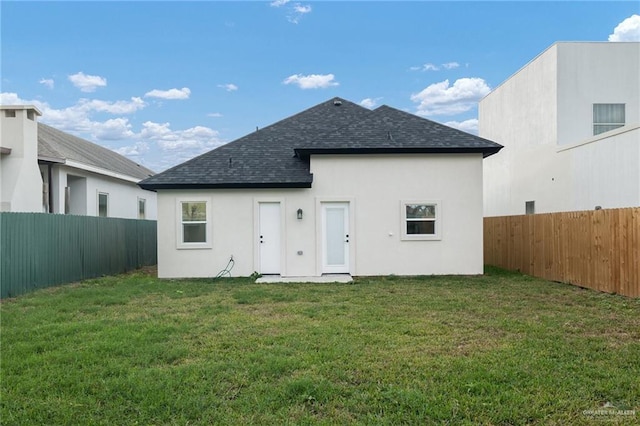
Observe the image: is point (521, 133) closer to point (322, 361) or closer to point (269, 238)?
point (269, 238)

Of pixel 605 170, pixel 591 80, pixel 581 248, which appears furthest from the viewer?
pixel 591 80

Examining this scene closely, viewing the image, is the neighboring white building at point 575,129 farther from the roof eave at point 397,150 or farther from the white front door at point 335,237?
the white front door at point 335,237

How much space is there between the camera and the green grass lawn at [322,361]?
3.91m

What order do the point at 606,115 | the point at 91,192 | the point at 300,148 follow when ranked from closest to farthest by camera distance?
the point at 300,148, the point at 91,192, the point at 606,115

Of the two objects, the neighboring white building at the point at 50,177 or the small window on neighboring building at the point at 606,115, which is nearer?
the neighboring white building at the point at 50,177

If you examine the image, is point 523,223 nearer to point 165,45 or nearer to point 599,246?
point 599,246

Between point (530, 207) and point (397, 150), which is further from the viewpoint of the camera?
point (530, 207)

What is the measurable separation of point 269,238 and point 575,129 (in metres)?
13.3

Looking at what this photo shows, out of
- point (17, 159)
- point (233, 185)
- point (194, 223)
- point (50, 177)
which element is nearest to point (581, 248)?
point (233, 185)

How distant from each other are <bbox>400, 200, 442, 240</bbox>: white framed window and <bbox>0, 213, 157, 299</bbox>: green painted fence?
9.23m

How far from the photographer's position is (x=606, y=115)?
18.5 metres

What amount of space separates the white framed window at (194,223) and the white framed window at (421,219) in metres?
5.65

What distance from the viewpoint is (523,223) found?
14.0 metres

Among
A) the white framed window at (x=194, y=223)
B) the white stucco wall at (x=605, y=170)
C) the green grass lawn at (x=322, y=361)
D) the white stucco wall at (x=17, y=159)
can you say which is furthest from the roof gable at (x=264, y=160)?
the white stucco wall at (x=605, y=170)
